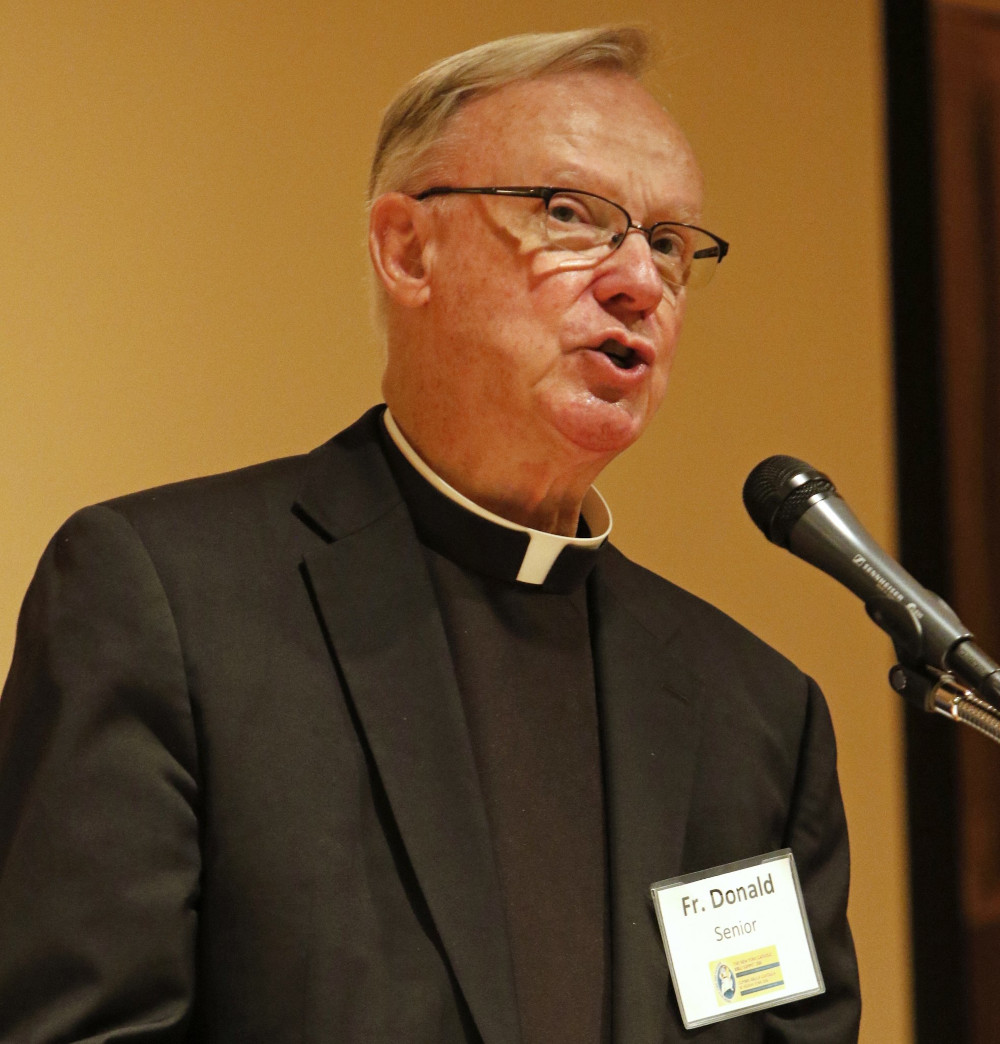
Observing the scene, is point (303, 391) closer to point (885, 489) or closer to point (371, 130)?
point (371, 130)

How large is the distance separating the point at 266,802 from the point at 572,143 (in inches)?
33.0

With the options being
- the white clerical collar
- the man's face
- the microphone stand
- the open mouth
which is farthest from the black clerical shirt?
the microphone stand

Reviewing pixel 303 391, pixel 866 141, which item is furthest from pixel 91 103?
pixel 866 141

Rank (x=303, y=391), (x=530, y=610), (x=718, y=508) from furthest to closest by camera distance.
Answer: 1. (x=718, y=508)
2. (x=303, y=391)
3. (x=530, y=610)

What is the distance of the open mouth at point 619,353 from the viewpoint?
161cm

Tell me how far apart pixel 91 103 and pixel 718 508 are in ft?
4.36

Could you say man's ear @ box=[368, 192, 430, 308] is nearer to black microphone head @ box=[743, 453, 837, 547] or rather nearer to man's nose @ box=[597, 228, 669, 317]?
man's nose @ box=[597, 228, 669, 317]

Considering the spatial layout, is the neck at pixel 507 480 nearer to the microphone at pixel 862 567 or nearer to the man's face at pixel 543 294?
the man's face at pixel 543 294

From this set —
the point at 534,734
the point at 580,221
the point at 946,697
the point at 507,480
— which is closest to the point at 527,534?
the point at 507,480

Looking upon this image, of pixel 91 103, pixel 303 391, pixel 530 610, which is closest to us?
pixel 530 610

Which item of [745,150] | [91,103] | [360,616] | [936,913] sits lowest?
[936,913]

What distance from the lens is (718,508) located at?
2.63m

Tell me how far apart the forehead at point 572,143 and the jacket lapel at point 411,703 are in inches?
15.5

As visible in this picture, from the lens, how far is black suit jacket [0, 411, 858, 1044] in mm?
1279
